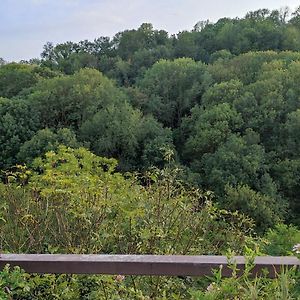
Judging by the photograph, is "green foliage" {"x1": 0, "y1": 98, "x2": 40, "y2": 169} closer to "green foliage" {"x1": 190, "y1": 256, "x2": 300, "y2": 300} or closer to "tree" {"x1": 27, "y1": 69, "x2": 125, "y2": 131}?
"tree" {"x1": 27, "y1": 69, "x2": 125, "y2": 131}

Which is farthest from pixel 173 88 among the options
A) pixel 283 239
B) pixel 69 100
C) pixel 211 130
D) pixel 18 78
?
pixel 283 239

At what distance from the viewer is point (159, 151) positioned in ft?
59.8

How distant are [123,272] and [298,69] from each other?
22.0m

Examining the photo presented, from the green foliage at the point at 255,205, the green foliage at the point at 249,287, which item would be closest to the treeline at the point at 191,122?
the green foliage at the point at 255,205

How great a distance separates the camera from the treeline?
696 inches

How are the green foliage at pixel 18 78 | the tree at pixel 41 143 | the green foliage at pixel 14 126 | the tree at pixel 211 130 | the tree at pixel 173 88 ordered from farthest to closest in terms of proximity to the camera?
the green foliage at pixel 18 78, the tree at pixel 173 88, the tree at pixel 211 130, the green foliage at pixel 14 126, the tree at pixel 41 143

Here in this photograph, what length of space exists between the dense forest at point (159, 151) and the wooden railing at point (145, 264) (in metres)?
0.07

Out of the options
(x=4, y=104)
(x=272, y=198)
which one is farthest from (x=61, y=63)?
(x=272, y=198)

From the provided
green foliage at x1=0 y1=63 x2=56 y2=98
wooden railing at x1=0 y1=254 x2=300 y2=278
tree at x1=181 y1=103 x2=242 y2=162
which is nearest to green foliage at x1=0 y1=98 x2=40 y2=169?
green foliage at x1=0 y1=63 x2=56 y2=98

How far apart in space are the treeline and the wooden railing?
1318cm

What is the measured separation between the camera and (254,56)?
25188mm

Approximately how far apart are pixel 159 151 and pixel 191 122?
4.42 meters

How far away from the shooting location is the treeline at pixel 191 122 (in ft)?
58.0

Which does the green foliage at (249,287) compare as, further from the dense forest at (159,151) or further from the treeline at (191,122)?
the treeline at (191,122)
